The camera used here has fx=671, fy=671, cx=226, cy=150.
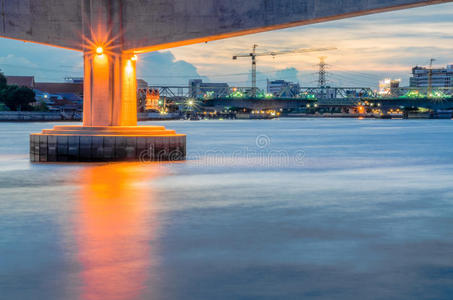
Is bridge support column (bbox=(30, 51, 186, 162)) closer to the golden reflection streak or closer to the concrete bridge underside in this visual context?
the concrete bridge underside

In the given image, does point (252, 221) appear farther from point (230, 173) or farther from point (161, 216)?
point (230, 173)

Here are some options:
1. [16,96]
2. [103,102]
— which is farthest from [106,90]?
[16,96]

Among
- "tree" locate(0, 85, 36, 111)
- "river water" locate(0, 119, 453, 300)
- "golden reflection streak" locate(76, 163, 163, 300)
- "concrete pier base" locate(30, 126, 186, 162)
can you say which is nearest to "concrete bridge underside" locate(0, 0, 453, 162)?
"concrete pier base" locate(30, 126, 186, 162)

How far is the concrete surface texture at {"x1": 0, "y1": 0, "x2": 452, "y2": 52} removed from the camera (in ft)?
76.9

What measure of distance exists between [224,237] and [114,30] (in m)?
17.4

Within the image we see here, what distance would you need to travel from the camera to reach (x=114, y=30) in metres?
26.8

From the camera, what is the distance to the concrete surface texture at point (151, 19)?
2345 cm

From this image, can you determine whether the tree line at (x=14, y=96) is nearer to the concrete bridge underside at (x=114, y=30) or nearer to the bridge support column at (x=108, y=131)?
the concrete bridge underside at (x=114, y=30)

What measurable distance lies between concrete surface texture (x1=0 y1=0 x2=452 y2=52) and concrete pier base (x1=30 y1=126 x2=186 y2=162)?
3.44 metres

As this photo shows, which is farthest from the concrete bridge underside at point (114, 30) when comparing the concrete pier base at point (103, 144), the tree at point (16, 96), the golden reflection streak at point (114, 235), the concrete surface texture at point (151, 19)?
the tree at point (16, 96)

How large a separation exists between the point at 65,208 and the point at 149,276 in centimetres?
694

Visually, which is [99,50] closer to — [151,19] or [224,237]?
[151,19]

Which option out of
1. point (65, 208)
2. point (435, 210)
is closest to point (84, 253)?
point (65, 208)

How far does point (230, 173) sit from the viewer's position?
945 inches
